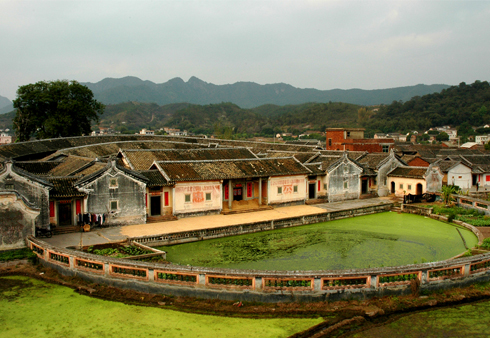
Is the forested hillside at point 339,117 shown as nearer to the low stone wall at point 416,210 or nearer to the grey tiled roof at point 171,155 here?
the grey tiled roof at point 171,155

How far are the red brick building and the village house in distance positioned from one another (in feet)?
18.9

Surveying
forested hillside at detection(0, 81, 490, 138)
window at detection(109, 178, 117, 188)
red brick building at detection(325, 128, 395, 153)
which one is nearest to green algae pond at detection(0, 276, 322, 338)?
window at detection(109, 178, 117, 188)

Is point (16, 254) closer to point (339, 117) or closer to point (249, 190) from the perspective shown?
point (249, 190)

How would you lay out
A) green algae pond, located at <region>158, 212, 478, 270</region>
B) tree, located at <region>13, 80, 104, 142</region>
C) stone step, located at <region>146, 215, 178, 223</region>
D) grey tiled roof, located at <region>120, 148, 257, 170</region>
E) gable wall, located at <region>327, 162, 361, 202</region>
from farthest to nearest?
tree, located at <region>13, 80, 104, 142</region> → gable wall, located at <region>327, 162, 361, 202</region> → grey tiled roof, located at <region>120, 148, 257, 170</region> → stone step, located at <region>146, 215, 178, 223</region> → green algae pond, located at <region>158, 212, 478, 270</region>

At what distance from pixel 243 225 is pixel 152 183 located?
5.56m

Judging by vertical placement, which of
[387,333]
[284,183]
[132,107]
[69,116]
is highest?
[132,107]

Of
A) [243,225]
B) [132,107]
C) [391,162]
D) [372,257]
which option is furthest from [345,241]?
[132,107]

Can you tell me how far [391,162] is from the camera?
32188 millimetres

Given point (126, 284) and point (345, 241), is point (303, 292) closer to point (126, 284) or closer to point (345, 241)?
point (126, 284)

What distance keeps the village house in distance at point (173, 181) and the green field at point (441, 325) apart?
44.2ft

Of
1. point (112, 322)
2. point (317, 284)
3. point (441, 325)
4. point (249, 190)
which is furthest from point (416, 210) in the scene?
point (112, 322)

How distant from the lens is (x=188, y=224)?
2131 centimetres

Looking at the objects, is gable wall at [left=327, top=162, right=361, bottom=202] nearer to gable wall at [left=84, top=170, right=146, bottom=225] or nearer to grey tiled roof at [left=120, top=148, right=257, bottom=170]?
grey tiled roof at [left=120, top=148, right=257, bottom=170]

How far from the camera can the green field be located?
9.82 m
